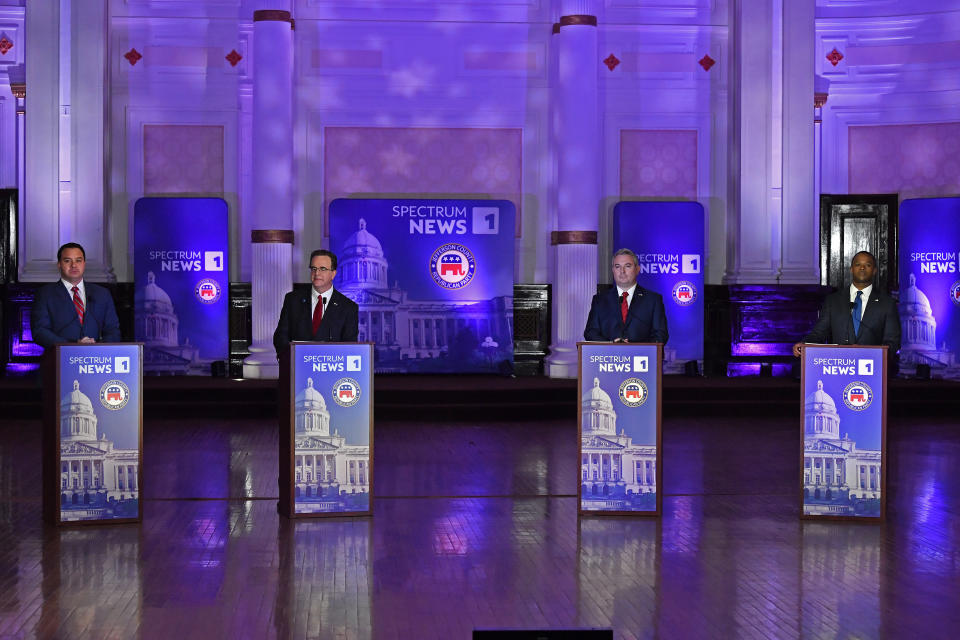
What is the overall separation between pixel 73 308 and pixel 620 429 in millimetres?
2919

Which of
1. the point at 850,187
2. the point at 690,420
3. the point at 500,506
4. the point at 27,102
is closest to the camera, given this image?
the point at 500,506

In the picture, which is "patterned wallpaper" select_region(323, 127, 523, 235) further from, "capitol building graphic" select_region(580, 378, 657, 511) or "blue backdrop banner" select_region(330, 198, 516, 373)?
"capitol building graphic" select_region(580, 378, 657, 511)

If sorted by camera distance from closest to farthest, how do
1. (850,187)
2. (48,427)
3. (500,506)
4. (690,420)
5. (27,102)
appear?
(48,427) → (500,506) → (690,420) → (27,102) → (850,187)

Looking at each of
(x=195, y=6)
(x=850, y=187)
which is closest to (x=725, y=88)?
(x=850, y=187)

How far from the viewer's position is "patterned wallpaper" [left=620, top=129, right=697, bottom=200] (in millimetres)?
12766

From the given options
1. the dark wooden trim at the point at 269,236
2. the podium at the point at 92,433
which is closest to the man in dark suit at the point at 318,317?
the podium at the point at 92,433

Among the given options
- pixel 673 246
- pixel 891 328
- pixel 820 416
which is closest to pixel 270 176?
pixel 673 246

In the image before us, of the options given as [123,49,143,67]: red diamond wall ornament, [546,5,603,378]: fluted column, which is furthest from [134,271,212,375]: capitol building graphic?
[546,5,603,378]: fluted column

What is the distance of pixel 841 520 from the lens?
19.3 feet

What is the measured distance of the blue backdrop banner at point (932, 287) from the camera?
39.5ft

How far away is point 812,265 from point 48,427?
8989 mm

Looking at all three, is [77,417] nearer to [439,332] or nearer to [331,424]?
[331,424]

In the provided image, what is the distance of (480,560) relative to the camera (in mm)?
5078

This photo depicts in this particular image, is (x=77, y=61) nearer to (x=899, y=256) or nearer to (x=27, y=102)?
(x=27, y=102)
